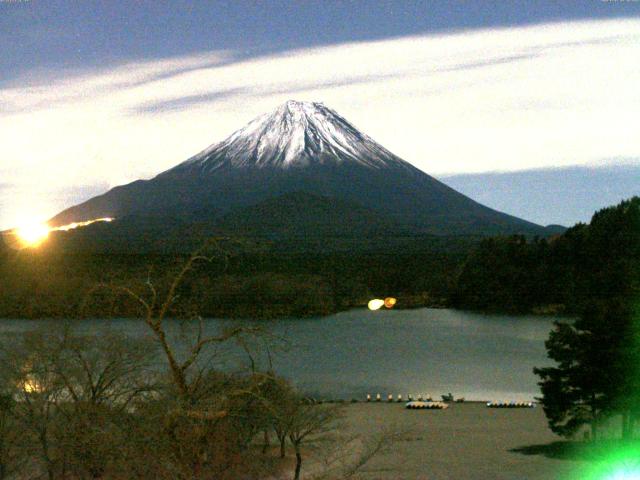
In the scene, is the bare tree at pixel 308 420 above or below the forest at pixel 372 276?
below

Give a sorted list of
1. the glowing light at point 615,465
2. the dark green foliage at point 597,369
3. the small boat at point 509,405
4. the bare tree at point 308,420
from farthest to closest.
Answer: the small boat at point 509,405 → the dark green foliage at point 597,369 → the glowing light at point 615,465 → the bare tree at point 308,420

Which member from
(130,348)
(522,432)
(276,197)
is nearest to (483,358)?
(522,432)

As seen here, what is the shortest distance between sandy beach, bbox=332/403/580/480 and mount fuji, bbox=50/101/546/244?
171 ft

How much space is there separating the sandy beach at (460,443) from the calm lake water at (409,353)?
120 inches

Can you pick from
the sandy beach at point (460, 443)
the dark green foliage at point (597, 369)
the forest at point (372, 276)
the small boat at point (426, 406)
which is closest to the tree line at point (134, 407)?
the sandy beach at point (460, 443)

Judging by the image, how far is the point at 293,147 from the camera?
100250mm

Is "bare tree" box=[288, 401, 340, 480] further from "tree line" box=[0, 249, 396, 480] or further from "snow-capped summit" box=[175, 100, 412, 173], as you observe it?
"snow-capped summit" box=[175, 100, 412, 173]

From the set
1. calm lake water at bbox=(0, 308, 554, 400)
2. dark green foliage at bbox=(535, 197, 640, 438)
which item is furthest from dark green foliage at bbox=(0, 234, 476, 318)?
dark green foliage at bbox=(535, 197, 640, 438)

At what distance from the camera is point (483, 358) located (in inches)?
1384

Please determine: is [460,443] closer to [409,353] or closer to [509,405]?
[509,405]

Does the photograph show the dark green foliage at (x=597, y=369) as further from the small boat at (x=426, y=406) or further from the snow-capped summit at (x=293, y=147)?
the snow-capped summit at (x=293, y=147)

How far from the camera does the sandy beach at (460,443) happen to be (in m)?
13.5

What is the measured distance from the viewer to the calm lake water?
26.3 m

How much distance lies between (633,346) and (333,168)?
8430 centimetres
